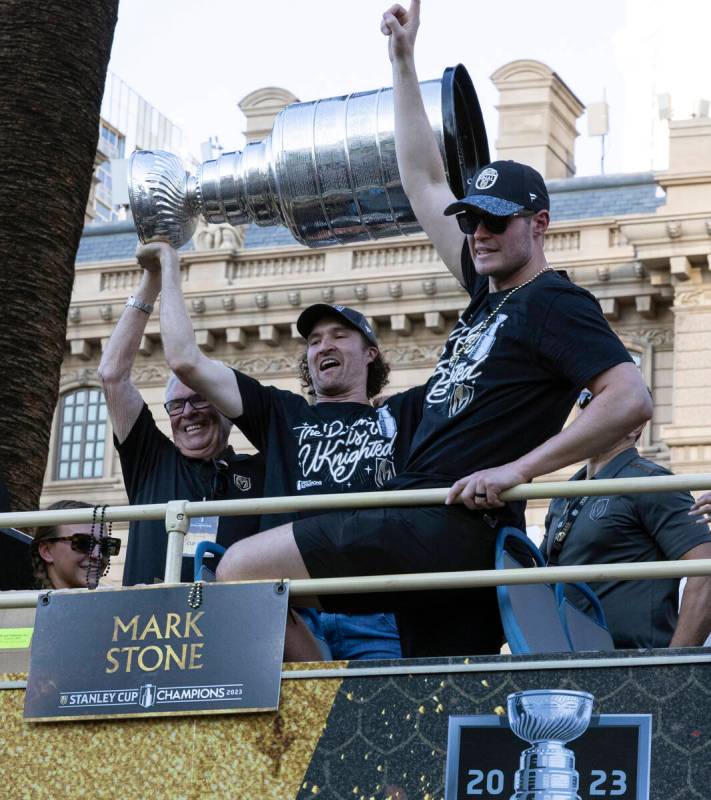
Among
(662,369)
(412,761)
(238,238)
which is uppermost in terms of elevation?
(238,238)

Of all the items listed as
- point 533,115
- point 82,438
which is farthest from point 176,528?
point 533,115

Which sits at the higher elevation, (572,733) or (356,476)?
(356,476)

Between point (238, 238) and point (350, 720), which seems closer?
point (350, 720)

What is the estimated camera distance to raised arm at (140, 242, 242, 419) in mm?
6270

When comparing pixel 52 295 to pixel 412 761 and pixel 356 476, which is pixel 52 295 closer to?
pixel 356 476

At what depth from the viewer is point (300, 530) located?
5469mm

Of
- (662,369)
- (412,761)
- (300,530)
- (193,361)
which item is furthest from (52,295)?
(662,369)

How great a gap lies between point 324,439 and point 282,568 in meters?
0.90

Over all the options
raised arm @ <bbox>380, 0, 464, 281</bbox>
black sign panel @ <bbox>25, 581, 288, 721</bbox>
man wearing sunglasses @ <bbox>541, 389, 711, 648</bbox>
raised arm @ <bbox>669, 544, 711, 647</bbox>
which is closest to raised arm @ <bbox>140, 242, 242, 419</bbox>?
raised arm @ <bbox>380, 0, 464, 281</bbox>

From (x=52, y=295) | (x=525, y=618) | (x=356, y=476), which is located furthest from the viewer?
(x=52, y=295)

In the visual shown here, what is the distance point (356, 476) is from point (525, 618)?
1.04m

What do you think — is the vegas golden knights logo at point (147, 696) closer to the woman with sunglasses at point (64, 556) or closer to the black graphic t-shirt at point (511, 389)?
the black graphic t-shirt at point (511, 389)

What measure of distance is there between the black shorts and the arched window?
34.8 metres

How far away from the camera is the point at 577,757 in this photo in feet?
15.9
